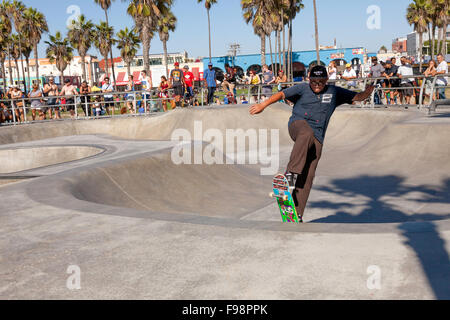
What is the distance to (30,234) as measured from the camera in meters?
4.09

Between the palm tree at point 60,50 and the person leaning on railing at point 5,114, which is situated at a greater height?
the palm tree at point 60,50

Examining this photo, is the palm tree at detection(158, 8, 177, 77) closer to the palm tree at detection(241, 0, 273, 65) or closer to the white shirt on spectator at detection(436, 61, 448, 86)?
the palm tree at detection(241, 0, 273, 65)

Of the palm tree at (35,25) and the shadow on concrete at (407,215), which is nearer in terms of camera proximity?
the shadow on concrete at (407,215)

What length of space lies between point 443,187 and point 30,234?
7251 millimetres

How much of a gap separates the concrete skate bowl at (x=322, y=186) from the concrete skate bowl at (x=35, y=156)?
3803mm

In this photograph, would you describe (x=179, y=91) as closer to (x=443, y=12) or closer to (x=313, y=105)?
(x=313, y=105)

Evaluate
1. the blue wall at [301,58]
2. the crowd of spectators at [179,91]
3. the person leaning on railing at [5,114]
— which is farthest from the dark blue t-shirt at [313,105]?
the blue wall at [301,58]

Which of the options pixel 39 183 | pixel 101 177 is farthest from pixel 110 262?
pixel 101 177

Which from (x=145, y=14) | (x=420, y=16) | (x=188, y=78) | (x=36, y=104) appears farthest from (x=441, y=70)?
(x=420, y=16)

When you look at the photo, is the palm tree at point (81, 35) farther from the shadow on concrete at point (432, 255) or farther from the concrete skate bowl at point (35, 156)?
the shadow on concrete at point (432, 255)

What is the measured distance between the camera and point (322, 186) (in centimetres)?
914

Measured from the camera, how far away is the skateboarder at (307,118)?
506cm

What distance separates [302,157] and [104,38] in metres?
58.2
